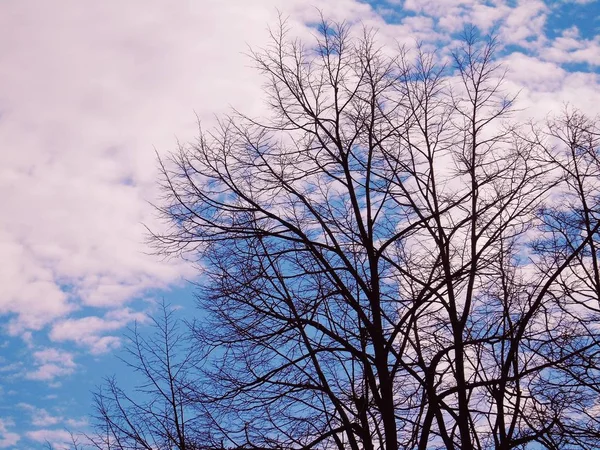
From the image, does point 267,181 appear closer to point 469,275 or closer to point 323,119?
point 323,119

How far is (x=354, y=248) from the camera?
10.5m

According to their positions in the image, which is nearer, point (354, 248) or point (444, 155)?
point (354, 248)

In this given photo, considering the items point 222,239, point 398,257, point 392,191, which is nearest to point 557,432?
point 398,257

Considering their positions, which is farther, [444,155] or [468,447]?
[444,155]

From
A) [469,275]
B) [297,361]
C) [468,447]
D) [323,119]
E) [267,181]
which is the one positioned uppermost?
[323,119]

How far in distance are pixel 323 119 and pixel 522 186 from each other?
321 centimetres

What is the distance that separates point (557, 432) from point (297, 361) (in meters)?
3.56

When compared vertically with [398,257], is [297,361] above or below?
below

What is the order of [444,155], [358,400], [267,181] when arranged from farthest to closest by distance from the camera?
[444,155], [267,181], [358,400]

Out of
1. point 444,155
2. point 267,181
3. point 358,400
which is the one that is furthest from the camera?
point 444,155

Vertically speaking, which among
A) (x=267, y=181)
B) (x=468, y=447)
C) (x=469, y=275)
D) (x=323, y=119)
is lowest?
(x=468, y=447)

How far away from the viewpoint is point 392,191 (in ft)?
35.7

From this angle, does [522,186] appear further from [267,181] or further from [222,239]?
[222,239]

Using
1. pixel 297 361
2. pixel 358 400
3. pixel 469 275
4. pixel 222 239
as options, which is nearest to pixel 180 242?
pixel 222 239
